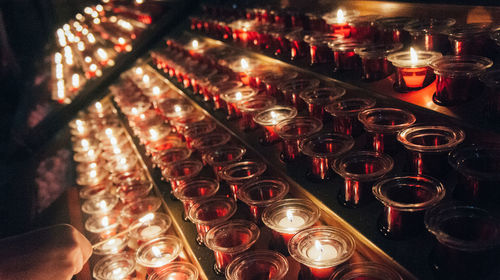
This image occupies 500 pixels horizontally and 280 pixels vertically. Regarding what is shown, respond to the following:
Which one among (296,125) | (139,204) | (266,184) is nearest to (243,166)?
(266,184)

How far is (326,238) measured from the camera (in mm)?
1344

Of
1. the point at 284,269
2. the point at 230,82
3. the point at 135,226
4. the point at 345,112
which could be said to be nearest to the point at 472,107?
the point at 345,112

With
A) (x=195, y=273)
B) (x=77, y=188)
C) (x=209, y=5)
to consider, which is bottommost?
(x=77, y=188)

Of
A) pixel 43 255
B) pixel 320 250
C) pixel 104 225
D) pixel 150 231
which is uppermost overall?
pixel 320 250

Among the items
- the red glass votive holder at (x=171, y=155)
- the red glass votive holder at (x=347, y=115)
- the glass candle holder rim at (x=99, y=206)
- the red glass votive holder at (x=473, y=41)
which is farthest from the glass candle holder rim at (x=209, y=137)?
the red glass votive holder at (x=473, y=41)

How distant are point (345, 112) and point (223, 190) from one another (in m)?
0.85

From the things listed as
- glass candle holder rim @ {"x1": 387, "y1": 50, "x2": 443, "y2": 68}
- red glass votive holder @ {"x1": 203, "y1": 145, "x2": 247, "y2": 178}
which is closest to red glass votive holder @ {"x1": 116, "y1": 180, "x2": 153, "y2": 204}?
red glass votive holder @ {"x1": 203, "y1": 145, "x2": 247, "y2": 178}

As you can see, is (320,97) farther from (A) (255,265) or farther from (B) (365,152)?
(A) (255,265)

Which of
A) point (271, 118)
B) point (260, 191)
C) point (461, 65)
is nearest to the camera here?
point (461, 65)

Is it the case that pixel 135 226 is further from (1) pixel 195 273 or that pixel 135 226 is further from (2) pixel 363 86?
(2) pixel 363 86

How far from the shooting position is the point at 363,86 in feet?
5.40

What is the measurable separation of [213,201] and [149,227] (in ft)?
1.85

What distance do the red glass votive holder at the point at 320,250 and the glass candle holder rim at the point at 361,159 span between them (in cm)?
19

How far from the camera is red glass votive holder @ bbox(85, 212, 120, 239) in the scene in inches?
102
